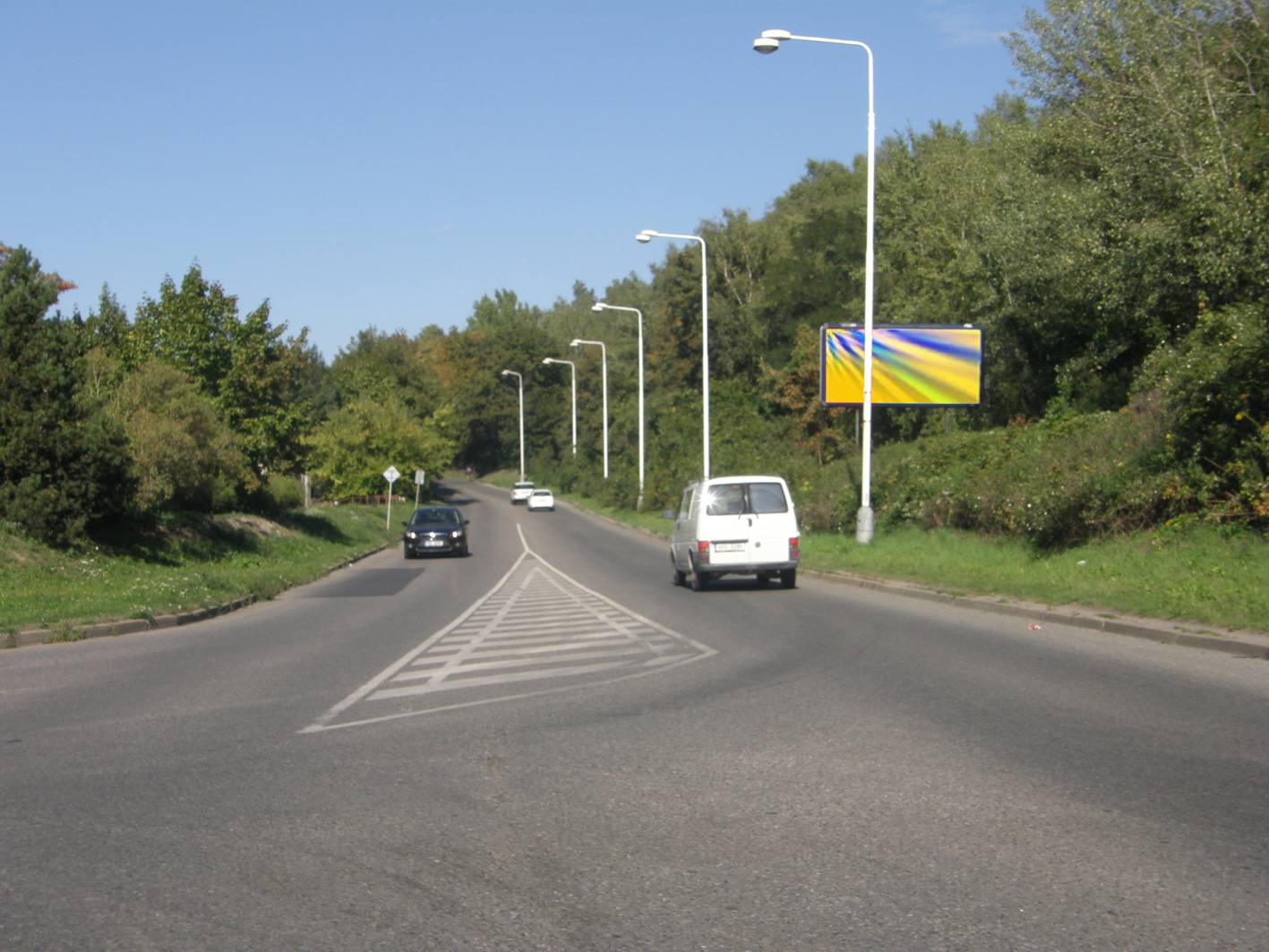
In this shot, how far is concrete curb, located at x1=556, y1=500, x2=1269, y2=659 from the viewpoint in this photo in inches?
462

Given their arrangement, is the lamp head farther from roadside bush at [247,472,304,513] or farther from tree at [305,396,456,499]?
tree at [305,396,456,499]

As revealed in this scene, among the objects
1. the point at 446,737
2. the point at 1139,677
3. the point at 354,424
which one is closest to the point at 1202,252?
the point at 1139,677

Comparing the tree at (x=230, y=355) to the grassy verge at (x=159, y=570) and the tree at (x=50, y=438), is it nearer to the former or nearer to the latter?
the grassy verge at (x=159, y=570)

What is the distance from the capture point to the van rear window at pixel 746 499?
21781 mm

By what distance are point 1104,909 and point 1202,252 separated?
685 inches

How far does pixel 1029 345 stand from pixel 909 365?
3.37m

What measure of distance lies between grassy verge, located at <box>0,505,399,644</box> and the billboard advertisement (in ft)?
47.3

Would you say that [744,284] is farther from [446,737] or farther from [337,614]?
[446,737]

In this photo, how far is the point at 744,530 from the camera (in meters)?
21.5

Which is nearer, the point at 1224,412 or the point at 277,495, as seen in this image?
the point at 1224,412

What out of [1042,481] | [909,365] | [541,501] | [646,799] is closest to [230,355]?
[909,365]

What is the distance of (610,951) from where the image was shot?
4.45m

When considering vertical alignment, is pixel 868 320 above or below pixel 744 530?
above

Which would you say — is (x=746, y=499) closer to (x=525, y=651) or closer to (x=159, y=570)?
(x=525, y=651)
